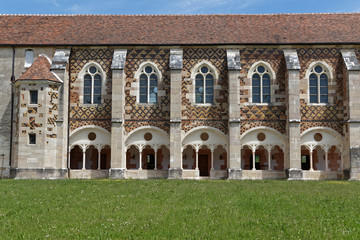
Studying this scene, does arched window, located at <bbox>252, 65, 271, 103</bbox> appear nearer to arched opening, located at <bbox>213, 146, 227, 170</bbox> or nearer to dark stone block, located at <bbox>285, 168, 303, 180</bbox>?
arched opening, located at <bbox>213, 146, 227, 170</bbox>

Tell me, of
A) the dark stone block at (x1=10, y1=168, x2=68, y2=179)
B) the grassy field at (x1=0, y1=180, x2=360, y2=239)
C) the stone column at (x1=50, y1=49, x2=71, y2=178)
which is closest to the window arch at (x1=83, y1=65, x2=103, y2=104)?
the stone column at (x1=50, y1=49, x2=71, y2=178)

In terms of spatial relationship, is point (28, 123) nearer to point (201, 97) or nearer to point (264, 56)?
point (201, 97)

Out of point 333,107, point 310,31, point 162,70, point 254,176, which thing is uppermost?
point 310,31

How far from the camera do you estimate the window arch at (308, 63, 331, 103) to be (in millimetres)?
27109

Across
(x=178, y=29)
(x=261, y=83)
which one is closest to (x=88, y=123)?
(x=178, y=29)

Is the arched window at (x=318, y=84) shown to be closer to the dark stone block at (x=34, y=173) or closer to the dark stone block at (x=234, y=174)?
the dark stone block at (x=234, y=174)

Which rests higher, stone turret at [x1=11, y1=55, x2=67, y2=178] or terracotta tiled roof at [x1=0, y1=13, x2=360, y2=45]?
terracotta tiled roof at [x1=0, y1=13, x2=360, y2=45]

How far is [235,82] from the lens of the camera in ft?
86.4

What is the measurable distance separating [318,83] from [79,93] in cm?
1478

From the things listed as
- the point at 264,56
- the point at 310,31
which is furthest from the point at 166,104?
the point at 310,31

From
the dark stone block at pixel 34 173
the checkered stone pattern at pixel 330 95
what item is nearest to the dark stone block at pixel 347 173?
the checkered stone pattern at pixel 330 95

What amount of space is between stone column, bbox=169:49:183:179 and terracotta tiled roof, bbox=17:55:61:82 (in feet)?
22.7

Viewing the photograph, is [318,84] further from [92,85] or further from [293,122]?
[92,85]

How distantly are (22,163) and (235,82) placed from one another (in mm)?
13192
